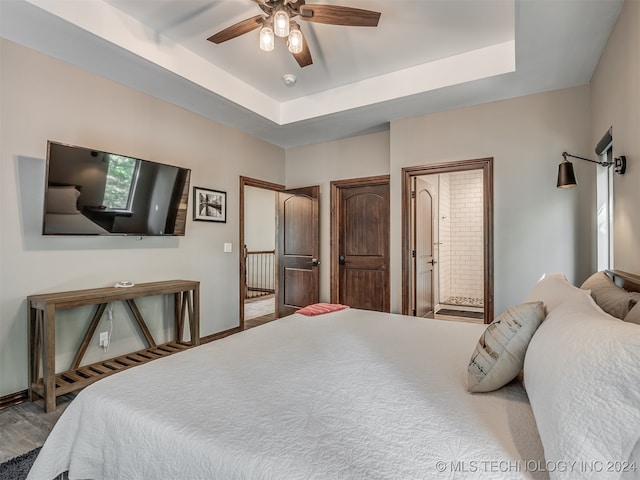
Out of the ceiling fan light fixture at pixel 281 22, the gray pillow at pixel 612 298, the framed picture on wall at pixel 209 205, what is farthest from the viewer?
the framed picture on wall at pixel 209 205

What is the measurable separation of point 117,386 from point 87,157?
2108 millimetres

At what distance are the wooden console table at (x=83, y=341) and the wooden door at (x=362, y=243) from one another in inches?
83.2

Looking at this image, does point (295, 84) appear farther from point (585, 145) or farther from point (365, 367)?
point (365, 367)

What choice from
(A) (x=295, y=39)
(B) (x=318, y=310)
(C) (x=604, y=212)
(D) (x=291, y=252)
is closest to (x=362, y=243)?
(D) (x=291, y=252)

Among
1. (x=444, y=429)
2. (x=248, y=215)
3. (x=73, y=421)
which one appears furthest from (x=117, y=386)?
(x=248, y=215)

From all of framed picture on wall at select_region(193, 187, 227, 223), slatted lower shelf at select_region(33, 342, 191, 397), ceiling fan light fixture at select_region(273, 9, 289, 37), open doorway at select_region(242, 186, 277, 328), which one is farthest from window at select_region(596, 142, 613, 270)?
open doorway at select_region(242, 186, 277, 328)

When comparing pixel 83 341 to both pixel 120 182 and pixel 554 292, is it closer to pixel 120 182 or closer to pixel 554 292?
pixel 120 182

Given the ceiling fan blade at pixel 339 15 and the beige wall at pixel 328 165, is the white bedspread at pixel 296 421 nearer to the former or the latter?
the ceiling fan blade at pixel 339 15

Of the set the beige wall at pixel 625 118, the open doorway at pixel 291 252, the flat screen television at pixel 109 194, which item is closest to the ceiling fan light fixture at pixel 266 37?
the flat screen television at pixel 109 194

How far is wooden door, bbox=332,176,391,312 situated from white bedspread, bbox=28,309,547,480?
2.84 meters

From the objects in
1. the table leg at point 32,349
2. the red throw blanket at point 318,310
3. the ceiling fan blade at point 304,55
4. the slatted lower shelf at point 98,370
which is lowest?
the slatted lower shelf at point 98,370

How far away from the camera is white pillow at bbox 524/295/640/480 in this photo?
0.70 metres

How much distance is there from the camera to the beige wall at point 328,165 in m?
4.62

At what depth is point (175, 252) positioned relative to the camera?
3758 mm
